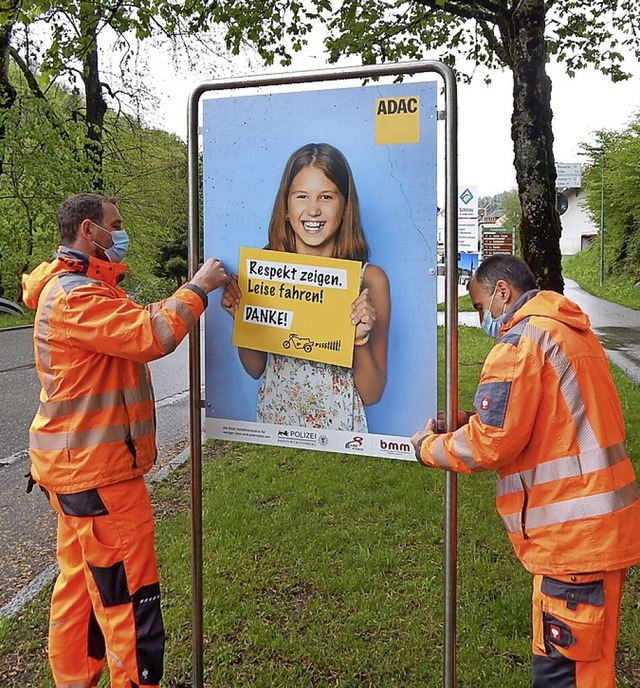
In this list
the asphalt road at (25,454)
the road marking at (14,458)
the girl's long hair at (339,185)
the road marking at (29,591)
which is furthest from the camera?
the road marking at (14,458)

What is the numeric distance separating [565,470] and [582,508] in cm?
13

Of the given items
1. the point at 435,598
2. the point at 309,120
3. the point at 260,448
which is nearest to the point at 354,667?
the point at 435,598

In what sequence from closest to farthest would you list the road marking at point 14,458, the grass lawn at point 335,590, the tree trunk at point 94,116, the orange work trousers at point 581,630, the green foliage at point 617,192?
1. the orange work trousers at point 581,630
2. the grass lawn at point 335,590
3. the road marking at point 14,458
4. the tree trunk at point 94,116
5. the green foliage at point 617,192

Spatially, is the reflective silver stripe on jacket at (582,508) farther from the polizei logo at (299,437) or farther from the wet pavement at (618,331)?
the wet pavement at (618,331)

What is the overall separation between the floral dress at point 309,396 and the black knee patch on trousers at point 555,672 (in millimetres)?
1035

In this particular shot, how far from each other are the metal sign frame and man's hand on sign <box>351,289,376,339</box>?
0.29 m

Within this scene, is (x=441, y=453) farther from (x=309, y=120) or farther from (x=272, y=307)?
(x=309, y=120)

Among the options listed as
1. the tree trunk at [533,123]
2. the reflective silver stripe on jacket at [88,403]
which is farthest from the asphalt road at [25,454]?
the tree trunk at [533,123]

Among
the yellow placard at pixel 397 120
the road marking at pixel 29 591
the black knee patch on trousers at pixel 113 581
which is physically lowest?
the road marking at pixel 29 591

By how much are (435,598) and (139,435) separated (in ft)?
7.46

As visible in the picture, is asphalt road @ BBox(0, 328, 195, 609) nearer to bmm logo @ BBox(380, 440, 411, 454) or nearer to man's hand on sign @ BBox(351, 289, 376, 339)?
bmm logo @ BBox(380, 440, 411, 454)

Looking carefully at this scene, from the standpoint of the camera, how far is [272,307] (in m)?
2.88

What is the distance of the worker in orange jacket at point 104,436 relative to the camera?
2.71 metres

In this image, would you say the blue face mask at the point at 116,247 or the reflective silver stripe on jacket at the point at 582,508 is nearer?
the reflective silver stripe on jacket at the point at 582,508
